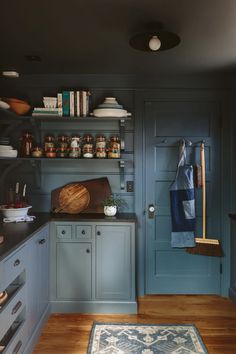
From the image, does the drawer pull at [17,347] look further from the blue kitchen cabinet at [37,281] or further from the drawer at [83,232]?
the drawer at [83,232]

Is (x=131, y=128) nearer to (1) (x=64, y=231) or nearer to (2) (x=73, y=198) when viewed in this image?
(2) (x=73, y=198)

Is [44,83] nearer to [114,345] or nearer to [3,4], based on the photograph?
Result: [3,4]

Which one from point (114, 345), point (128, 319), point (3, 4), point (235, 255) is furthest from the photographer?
point (235, 255)

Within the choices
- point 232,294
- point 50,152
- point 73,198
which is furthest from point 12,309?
point 232,294

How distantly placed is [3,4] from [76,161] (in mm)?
1642

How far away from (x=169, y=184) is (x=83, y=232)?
104 cm

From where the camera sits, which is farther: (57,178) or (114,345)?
(57,178)

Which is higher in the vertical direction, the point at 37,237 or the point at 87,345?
the point at 37,237

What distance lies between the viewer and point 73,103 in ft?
9.63

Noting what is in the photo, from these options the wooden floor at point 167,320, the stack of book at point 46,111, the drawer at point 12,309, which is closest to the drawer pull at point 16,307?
the drawer at point 12,309

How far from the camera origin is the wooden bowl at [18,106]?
2.83 meters

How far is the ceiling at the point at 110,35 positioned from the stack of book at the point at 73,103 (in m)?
0.25

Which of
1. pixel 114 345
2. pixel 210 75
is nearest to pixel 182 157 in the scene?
pixel 210 75

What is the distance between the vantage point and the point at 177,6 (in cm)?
180
